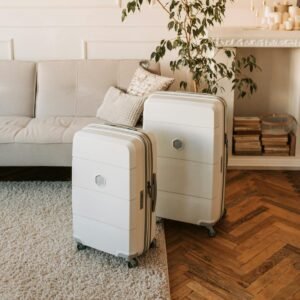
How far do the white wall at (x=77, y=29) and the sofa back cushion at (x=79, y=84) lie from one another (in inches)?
11.0

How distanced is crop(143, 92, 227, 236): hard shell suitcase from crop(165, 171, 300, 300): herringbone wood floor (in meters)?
0.12

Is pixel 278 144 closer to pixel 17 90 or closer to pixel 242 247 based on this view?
pixel 242 247

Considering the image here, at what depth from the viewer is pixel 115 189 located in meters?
2.16

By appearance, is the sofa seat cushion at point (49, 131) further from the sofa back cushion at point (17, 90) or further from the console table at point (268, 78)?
the console table at point (268, 78)

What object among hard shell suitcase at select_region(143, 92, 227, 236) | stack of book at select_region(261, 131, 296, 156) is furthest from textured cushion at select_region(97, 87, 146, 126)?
stack of book at select_region(261, 131, 296, 156)

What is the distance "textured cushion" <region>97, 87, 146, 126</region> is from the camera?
3146 millimetres

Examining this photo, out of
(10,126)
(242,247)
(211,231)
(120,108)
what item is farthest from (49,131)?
(242,247)

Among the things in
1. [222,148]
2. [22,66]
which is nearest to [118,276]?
[222,148]

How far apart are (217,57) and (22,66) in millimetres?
1401

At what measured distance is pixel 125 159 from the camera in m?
2.10

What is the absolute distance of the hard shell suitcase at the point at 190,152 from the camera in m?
2.38

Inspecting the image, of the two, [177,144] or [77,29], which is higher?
[77,29]

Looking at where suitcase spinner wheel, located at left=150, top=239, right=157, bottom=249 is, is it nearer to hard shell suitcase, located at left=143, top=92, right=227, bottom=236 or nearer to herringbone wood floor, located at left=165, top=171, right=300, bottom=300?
herringbone wood floor, located at left=165, top=171, right=300, bottom=300

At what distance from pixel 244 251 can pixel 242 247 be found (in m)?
0.04
